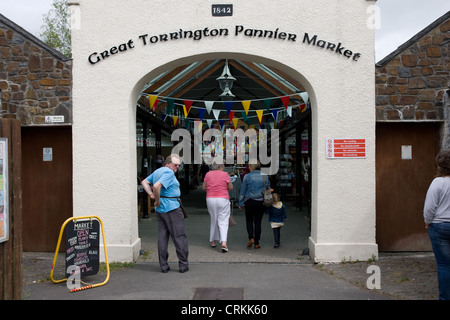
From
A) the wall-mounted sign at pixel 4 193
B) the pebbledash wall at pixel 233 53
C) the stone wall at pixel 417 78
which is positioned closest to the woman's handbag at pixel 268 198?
the pebbledash wall at pixel 233 53

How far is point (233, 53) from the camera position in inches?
278

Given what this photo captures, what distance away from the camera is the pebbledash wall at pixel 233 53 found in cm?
693

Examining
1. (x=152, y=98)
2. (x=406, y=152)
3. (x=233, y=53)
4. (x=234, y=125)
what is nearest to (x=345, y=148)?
(x=406, y=152)

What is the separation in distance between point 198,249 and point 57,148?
324cm

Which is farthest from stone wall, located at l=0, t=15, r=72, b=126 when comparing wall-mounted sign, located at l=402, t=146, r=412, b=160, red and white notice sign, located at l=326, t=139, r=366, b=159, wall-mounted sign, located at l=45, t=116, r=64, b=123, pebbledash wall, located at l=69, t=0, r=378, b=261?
wall-mounted sign, located at l=402, t=146, r=412, b=160

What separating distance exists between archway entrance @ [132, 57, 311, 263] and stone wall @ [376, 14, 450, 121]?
7.22ft

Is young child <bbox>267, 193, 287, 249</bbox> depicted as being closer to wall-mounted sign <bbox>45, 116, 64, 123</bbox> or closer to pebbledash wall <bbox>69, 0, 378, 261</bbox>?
pebbledash wall <bbox>69, 0, 378, 261</bbox>

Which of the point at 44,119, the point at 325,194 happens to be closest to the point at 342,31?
the point at 325,194

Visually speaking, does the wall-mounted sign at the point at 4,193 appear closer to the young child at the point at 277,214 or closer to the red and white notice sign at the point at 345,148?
the red and white notice sign at the point at 345,148

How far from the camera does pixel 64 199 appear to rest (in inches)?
303

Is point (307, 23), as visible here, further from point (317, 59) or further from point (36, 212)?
point (36, 212)

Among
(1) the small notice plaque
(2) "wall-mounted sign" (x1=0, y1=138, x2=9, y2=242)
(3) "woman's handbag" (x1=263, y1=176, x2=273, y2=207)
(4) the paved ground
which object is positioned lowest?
(4) the paved ground

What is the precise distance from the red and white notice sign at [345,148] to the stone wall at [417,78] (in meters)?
0.59

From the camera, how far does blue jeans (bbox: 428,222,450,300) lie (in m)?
4.56
